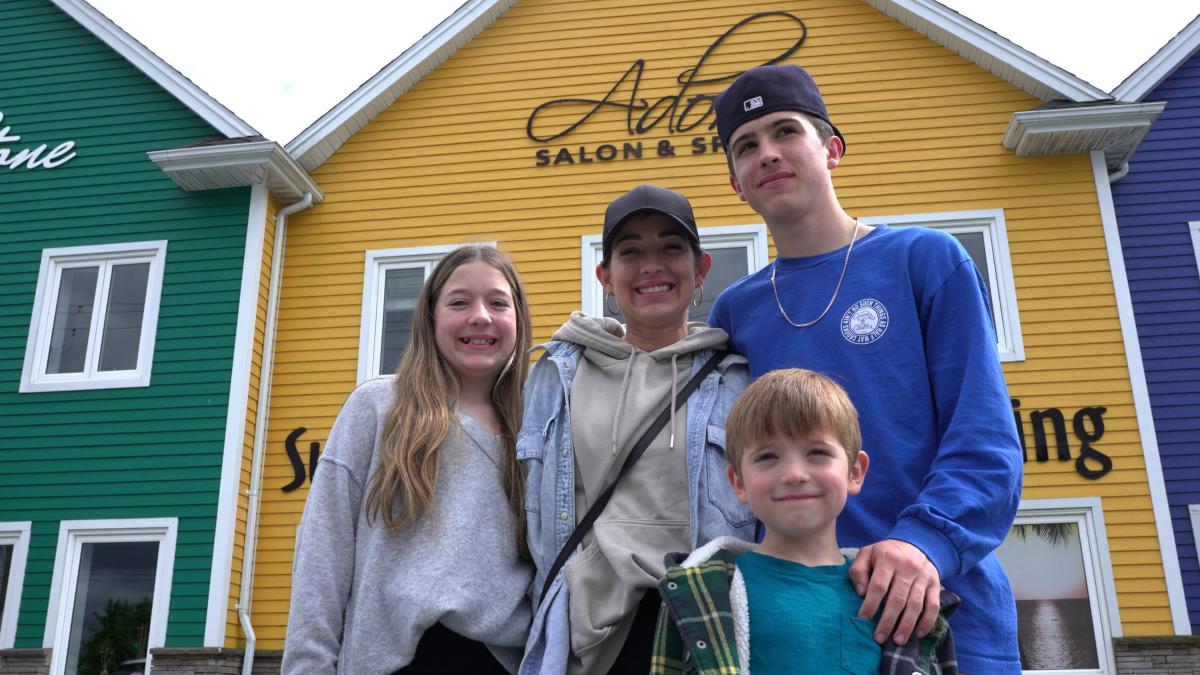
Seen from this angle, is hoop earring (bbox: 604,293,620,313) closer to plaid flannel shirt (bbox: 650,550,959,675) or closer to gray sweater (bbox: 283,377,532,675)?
gray sweater (bbox: 283,377,532,675)

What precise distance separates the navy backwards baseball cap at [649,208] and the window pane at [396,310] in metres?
8.00

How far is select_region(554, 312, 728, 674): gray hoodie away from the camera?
2383 mm

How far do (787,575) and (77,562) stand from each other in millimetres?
10136

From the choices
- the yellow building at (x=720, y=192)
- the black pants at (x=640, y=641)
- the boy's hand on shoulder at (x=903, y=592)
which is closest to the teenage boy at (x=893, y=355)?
the boy's hand on shoulder at (x=903, y=592)

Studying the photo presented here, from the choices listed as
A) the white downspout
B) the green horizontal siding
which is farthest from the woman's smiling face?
the green horizontal siding

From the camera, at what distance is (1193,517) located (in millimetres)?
9289

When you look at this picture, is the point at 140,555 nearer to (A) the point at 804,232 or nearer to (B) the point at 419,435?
(B) the point at 419,435

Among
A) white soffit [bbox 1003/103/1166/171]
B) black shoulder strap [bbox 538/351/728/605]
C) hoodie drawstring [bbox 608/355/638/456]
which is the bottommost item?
black shoulder strap [bbox 538/351/728/605]

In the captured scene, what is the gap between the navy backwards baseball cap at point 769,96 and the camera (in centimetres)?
251

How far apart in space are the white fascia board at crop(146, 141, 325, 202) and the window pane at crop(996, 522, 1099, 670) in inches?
327

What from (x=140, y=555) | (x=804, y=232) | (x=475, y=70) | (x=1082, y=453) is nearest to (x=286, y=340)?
(x=140, y=555)

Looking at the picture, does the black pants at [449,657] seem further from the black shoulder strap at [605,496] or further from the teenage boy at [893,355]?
the teenage boy at [893,355]

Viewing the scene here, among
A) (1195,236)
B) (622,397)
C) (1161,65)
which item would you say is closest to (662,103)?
(1161,65)

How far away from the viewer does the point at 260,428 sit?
1025 cm
